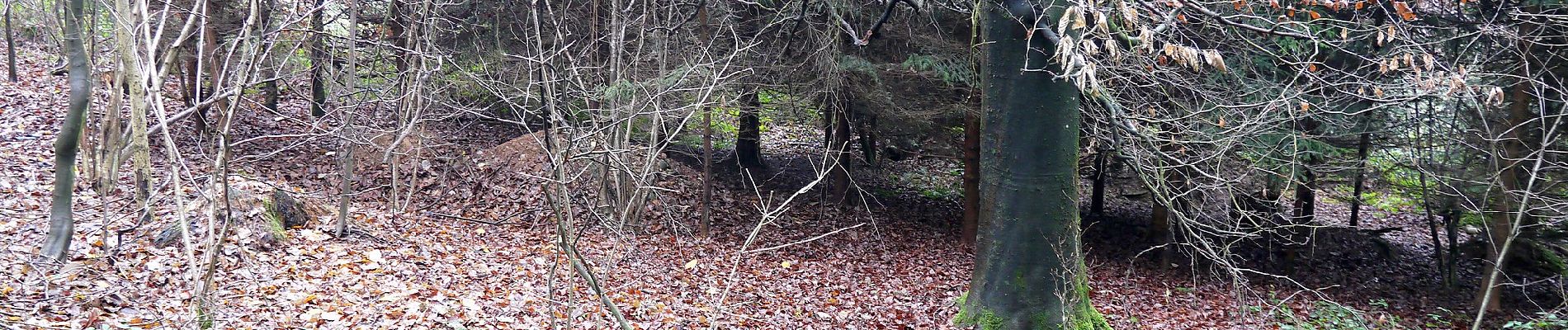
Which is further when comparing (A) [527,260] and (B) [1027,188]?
(A) [527,260]

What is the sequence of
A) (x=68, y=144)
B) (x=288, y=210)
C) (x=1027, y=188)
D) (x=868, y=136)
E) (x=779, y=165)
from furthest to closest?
(x=779, y=165), (x=868, y=136), (x=288, y=210), (x=1027, y=188), (x=68, y=144)

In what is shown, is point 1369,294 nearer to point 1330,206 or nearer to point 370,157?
point 1330,206

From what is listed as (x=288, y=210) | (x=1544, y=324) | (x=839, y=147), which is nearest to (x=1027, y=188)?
(x=1544, y=324)

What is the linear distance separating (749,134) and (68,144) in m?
10.3

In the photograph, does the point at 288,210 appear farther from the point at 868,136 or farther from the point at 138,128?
the point at 868,136

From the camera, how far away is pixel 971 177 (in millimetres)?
12641

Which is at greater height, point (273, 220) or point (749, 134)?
point (749, 134)

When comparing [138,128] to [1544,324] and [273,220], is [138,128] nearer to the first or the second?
[273,220]

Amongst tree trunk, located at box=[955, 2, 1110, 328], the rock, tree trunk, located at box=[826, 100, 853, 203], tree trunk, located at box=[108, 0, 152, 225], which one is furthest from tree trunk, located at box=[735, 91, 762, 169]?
tree trunk, located at box=[108, 0, 152, 225]

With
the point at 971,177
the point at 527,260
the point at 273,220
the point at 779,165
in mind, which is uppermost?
the point at 971,177

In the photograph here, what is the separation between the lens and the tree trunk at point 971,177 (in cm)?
1230

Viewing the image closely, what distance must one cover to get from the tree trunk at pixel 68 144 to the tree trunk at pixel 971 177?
9.60 metres

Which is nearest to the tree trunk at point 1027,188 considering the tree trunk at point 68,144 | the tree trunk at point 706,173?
the tree trunk at point 706,173

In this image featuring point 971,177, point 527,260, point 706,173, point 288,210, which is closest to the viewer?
point 288,210
